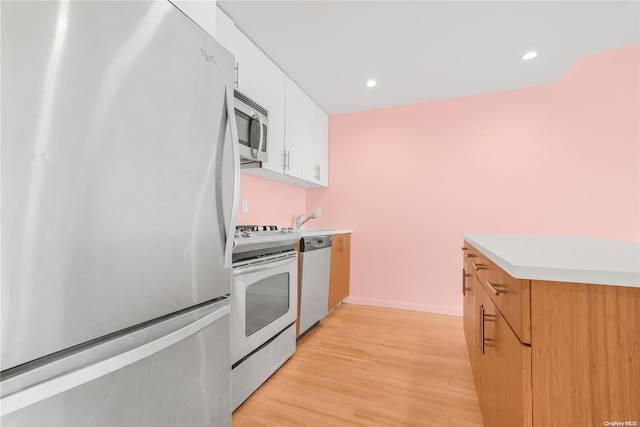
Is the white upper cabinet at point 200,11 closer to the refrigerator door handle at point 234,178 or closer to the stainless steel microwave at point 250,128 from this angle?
the refrigerator door handle at point 234,178

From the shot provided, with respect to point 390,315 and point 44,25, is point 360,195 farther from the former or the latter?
point 44,25

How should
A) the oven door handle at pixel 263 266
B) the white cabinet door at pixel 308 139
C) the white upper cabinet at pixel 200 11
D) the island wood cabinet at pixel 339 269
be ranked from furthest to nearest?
1. the white cabinet door at pixel 308 139
2. the island wood cabinet at pixel 339 269
3. the oven door handle at pixel 263 266
4. the white upper cabinet at pixel 200 11

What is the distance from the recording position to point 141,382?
30.4 inches

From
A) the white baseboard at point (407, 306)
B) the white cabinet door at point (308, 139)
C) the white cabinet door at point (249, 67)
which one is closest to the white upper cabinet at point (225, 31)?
the white cabinet door at point (249, 67)

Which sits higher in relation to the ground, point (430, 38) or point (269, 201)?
point (430, 38)

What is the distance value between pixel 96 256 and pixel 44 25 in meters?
0.51

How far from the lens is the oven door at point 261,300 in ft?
4.48

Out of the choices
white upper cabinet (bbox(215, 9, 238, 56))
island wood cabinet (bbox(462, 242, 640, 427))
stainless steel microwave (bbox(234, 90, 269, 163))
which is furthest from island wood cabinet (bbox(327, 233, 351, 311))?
island wood cabinet (bbox(462, 242, 640, 427))

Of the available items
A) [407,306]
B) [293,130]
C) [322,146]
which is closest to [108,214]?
[293,130]

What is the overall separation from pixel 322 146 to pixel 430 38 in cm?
162

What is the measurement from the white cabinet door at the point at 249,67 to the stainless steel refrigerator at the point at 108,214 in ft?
3.24

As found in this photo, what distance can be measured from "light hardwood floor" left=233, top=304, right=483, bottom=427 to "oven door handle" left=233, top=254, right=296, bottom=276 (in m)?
0.71

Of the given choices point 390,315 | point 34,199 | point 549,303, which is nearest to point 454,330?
point 390,315

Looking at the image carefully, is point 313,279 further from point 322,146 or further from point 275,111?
point 322,146
